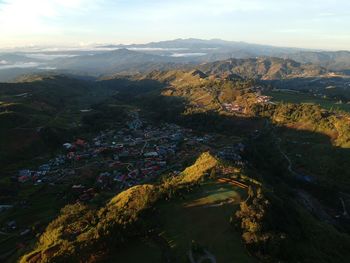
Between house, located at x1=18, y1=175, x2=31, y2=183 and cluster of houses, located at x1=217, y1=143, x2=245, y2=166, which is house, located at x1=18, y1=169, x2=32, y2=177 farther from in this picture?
cluster of houses, located at x1=217, y1=143, x2=245, y2=166

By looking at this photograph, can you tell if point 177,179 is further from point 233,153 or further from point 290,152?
point 290,152

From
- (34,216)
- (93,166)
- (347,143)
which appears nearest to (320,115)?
(347,143)

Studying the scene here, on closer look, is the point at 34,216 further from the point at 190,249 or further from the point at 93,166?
the point at 190,249

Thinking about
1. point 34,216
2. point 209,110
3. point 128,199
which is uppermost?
point 128,199

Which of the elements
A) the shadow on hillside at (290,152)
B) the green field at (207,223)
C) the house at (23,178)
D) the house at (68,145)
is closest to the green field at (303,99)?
the shadow on hillside at (290,152)

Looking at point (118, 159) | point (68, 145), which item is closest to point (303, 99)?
point (118, 159)
